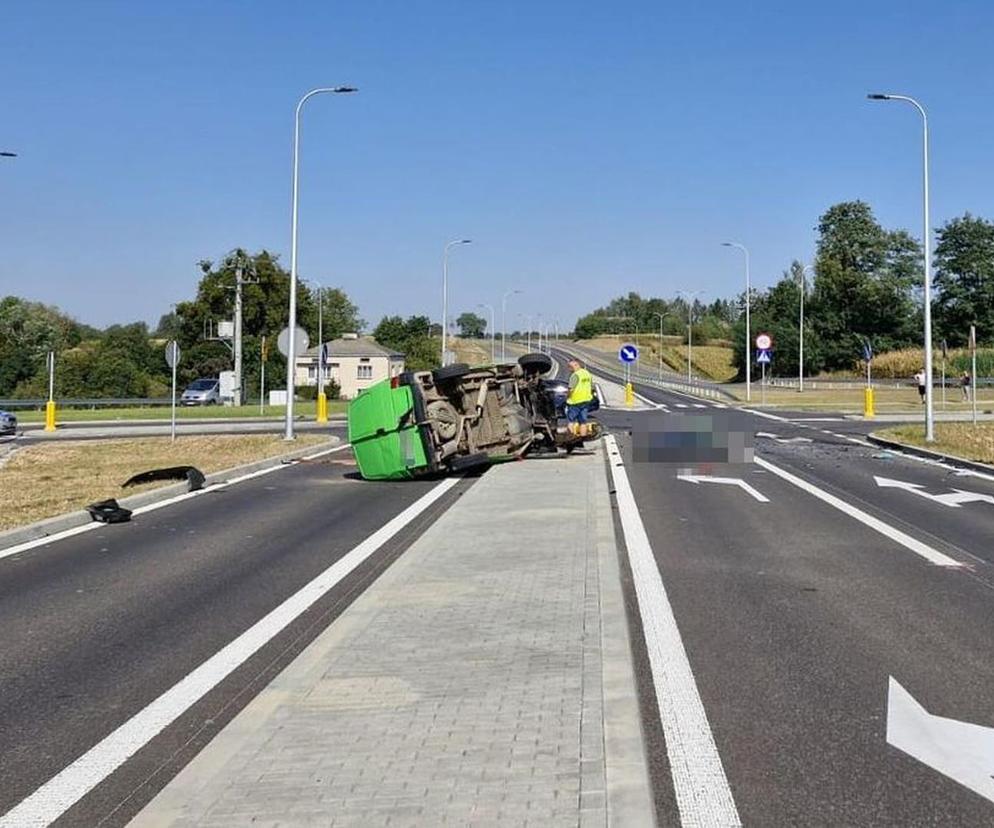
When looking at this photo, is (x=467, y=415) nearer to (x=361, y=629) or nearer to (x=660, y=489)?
(x=660, y=489)

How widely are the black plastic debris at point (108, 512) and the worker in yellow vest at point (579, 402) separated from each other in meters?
10.2

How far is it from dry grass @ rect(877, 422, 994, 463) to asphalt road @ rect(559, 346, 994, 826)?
768 centimetres

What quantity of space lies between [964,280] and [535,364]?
8863 cm

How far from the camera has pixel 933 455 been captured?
74.6ft

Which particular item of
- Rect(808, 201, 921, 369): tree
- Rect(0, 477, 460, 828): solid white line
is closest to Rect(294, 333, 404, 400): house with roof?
Rect(808, 201, 921, 369): tree

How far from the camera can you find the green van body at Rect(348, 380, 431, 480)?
1706 centimetres

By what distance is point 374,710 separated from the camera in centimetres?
532

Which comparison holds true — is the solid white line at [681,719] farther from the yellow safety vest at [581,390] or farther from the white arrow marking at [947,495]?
the yellow safety vest at [581,390]

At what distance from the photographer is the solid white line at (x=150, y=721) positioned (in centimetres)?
443

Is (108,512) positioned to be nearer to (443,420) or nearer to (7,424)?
(443,420)

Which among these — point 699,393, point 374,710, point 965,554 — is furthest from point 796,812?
point 699,393

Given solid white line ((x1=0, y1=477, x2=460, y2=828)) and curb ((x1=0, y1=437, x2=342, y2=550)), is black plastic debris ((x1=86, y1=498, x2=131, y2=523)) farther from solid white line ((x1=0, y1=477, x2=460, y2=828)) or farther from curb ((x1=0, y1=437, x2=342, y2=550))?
solid white line ((x1=0, y1=477, x2=460, y2=828))

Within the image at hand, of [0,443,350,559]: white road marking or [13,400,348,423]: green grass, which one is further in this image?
[13,400,348,423]: green grass

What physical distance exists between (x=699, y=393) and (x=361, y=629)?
6370 centimetres
